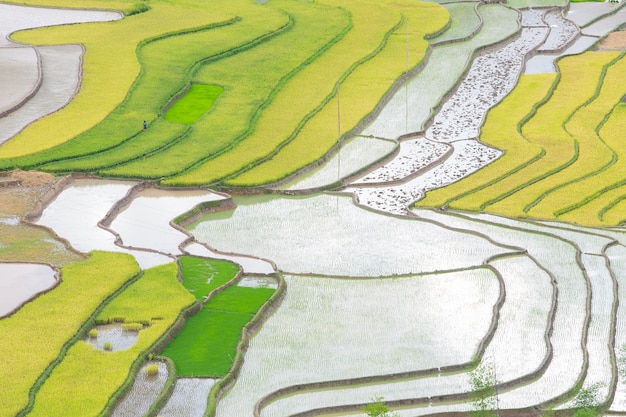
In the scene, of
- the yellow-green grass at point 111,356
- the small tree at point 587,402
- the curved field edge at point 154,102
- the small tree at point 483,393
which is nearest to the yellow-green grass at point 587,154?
the small tree at point 483,393

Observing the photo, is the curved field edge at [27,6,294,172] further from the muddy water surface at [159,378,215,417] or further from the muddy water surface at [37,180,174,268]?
the muddy water surface at [159,378,215,417]

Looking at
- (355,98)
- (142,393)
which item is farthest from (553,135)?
(142,393)

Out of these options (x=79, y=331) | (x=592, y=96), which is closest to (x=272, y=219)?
(x=79, y=331)

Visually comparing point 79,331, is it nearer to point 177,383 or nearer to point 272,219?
point 177,383

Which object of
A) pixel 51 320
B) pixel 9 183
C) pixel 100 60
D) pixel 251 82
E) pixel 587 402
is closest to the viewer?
pixel 587 402

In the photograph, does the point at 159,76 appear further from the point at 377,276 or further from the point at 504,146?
the point at 377,276

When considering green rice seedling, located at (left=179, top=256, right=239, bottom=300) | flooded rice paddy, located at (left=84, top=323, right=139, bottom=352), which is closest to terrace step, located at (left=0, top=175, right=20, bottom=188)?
green rice seedling, located at (left=179, top=256, right=239, bottom=300)

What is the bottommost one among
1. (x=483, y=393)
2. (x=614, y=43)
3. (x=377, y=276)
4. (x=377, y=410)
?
(x=614, y=43)
